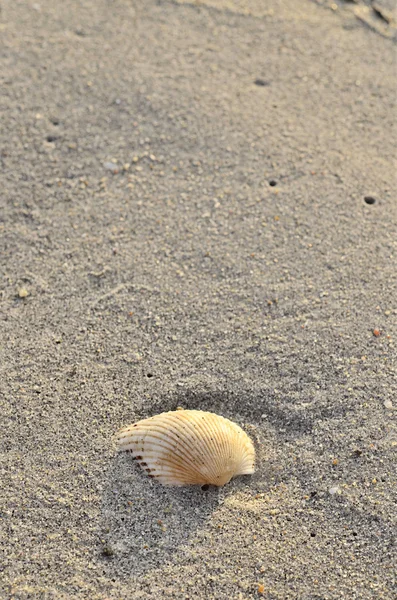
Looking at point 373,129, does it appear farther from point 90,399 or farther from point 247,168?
point 90,399

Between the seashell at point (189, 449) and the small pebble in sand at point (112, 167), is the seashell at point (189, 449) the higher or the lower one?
the lower one

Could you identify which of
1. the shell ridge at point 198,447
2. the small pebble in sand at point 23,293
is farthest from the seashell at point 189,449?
the small pebble in sand at point 23,293

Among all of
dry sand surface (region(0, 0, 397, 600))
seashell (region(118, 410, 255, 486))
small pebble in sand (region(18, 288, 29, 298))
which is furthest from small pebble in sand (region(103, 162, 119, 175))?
seashell (region(118, 410, 255, 486))

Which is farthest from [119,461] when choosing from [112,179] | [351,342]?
[112,179]

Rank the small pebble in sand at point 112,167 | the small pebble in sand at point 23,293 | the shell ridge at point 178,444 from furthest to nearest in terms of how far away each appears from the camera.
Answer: the small pebble in sand at point 112,167 < the small pebble in sand at point 23,293 < the shell ridge at point 178,444

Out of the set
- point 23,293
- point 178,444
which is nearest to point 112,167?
point 23,293

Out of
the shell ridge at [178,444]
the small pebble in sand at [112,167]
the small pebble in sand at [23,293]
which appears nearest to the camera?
the shell ridge at [178,444]

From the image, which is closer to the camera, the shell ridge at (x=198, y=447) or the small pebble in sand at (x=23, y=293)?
the shell ridge at (x=198, y=447)

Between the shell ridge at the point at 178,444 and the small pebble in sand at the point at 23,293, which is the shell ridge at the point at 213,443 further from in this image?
the small pebble in sand at the point at 23,293
